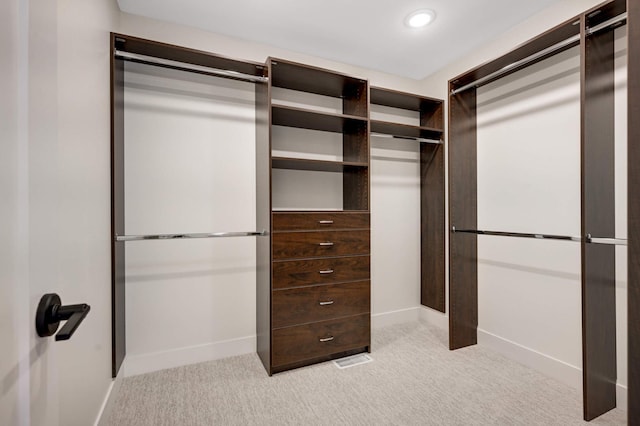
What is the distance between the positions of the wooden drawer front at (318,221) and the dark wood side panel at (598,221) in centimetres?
133

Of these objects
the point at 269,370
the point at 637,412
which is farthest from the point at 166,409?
the point at 637,412

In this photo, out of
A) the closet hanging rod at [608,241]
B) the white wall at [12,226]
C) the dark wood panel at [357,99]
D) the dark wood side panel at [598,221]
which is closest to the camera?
A: the white wall at [12,226]

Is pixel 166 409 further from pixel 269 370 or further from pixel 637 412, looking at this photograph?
pixel 637 412

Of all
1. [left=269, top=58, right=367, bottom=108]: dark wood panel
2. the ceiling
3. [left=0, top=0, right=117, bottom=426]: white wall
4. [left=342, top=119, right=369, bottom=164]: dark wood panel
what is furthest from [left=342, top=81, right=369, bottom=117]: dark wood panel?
[left=0, top=0, right=117, bottom=426]: white wall

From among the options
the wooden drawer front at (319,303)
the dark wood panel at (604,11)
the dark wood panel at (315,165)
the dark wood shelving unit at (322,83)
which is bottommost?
the wooden drawer front at (319,303)

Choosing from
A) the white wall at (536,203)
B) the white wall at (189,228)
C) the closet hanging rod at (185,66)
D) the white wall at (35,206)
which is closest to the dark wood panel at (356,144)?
the white wall at (189,228)

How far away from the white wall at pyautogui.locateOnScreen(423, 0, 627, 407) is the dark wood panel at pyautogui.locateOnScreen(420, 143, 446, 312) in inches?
14.1

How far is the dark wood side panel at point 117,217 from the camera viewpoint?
1.78 metres

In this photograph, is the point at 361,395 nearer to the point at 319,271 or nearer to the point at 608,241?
the point at 319,271

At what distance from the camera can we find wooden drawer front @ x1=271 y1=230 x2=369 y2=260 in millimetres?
2064

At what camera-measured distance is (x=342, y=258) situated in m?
2.26

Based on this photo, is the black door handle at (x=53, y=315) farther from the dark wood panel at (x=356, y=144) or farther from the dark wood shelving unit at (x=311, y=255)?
the dark wood panel at (x=356, y=144)

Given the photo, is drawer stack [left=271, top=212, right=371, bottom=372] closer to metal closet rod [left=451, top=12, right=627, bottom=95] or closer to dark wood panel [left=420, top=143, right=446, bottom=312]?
dark wood panel [left=420, top=143, right=446, bottom=312]

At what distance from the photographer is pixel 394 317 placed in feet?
9.82
